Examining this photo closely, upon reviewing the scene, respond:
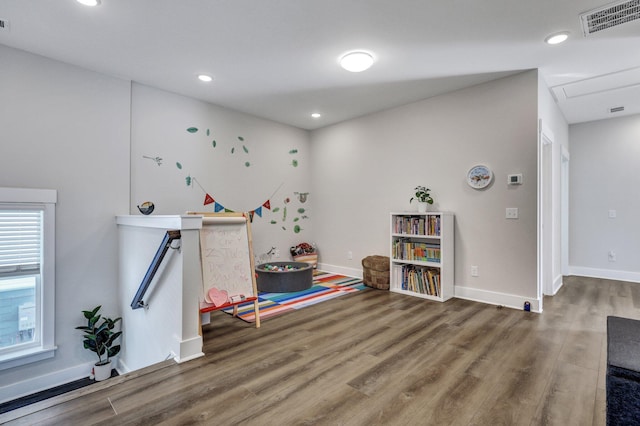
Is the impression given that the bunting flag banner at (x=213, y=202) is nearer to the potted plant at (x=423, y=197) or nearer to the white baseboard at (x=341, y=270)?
the white baseboard at (x=341, y=270)

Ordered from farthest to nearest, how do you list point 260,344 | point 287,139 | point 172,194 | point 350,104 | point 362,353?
1. point 287,139
2. point 350,104
3. point 172,194
4. point 260,344
5. point 362,353

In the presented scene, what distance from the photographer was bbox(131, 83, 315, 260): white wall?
376 cm

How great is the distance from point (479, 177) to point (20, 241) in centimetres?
484

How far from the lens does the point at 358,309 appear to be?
3.46m

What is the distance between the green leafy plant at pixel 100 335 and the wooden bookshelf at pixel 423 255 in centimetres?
333

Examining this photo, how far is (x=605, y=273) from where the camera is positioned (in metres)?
5.02

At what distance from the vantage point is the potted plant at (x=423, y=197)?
402 cm

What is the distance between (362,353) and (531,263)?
7.34 ft

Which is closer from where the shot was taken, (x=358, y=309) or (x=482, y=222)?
(x=358, y=309)

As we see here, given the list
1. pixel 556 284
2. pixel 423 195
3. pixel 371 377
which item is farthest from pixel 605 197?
pixel 371 377

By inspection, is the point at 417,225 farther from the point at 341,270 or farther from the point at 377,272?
the point at 341,270

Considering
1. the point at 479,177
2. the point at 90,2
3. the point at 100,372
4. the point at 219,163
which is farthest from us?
the point at 219,163

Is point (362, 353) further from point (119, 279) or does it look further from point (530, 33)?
point (530, 33)

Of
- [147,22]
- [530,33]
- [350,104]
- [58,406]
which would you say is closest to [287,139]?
[350,104]
